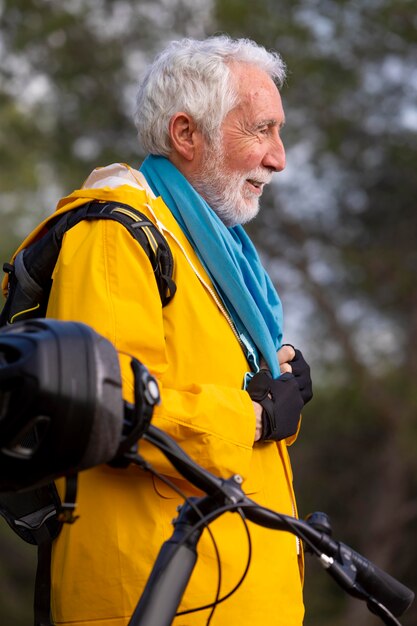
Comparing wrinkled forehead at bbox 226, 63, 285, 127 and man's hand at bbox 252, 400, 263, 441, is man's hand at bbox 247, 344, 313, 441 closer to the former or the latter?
man's hand at bbox 252, 400, 263, 441

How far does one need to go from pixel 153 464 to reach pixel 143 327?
307mm

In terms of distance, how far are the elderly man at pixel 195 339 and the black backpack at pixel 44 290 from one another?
0.03 m

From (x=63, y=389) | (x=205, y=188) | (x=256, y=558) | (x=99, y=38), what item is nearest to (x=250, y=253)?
(x=205, y=188)

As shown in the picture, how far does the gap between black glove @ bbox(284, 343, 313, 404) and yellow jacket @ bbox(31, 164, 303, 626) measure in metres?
0.23

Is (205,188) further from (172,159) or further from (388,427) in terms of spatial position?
(388,427)

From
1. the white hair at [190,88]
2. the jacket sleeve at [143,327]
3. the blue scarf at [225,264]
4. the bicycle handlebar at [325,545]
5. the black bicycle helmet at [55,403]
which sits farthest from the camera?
the white hair at [190,88]

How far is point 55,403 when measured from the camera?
1854mm

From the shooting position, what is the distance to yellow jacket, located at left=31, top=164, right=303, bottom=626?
2508mm

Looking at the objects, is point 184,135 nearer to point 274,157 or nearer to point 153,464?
point 274,157

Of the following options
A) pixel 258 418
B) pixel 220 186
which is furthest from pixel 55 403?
pixel 220 186

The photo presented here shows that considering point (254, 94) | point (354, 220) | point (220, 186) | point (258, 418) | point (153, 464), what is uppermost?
point (354, 220)

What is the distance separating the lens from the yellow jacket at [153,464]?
251 cm

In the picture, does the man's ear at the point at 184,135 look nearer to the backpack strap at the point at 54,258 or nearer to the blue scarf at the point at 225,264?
the blue scarf at the point at 225,264

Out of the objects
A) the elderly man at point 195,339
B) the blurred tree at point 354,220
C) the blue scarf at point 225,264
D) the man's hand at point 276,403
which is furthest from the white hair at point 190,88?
the blurred tree at point 354,220
